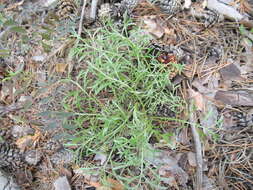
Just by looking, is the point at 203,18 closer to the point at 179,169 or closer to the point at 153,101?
the point at 153,101

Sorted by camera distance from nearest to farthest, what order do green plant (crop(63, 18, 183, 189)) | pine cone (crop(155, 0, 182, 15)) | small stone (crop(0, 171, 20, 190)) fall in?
green plant (crop(63, 18, 183, 189)) → small stone (crop(0, 171, 20, 190)) → pine cone (crop(155, 0, 182, 15))

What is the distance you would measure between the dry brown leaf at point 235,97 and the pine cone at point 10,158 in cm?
113

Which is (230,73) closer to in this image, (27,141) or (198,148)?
(198,148)

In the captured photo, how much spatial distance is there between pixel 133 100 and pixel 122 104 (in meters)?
0.06

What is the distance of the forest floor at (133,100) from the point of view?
1171mm

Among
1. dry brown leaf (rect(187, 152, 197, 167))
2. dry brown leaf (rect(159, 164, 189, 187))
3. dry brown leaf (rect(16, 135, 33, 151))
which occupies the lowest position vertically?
dry brown leaf (rect(159, 164, 189, 187))

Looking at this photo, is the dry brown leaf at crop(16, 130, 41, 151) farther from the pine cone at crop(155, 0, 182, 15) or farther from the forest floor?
the pine cone at crop(155, 0, 182, 15)

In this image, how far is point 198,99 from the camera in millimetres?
1280

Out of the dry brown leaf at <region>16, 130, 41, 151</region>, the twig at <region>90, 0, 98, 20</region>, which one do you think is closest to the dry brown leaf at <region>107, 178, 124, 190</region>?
the dry brown leaf at <region>16, 130, 41, 151</region>

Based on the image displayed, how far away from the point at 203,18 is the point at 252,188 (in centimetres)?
97

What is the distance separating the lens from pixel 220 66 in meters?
1.35

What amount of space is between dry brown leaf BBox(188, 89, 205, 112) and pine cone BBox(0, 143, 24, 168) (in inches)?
39.3

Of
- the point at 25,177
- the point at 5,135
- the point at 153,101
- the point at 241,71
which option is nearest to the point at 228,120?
the point at 241,71

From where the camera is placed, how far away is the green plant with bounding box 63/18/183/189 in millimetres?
1141
